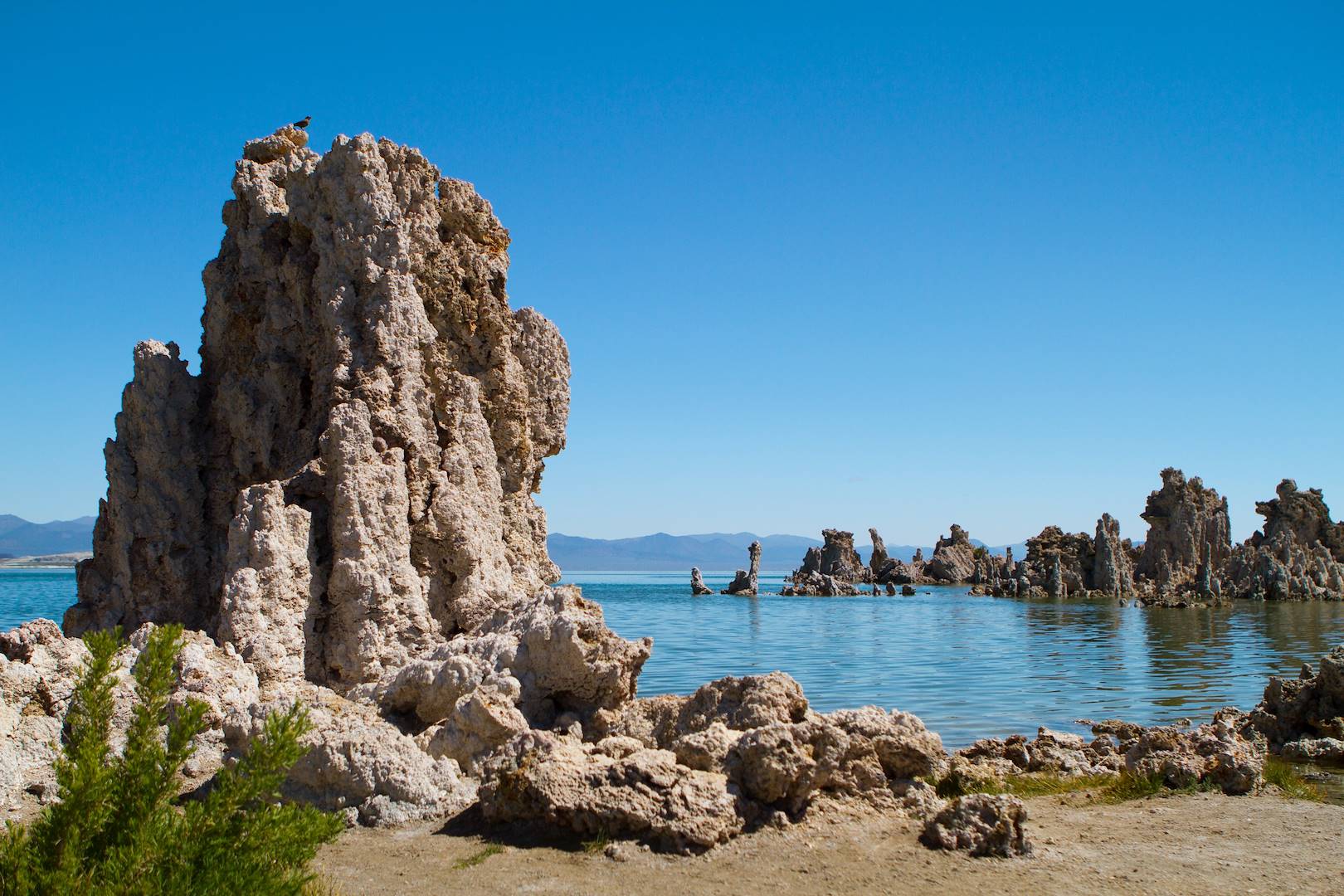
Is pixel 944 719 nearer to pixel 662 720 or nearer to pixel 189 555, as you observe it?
pixel 662 720

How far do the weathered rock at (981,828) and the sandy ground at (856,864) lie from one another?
0.11 meters

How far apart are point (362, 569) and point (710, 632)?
1302 inches

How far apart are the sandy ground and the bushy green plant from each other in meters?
1.60

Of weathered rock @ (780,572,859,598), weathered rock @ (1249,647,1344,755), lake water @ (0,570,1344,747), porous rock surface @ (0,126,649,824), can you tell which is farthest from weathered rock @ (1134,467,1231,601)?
porous rock surface @ (0,126,649,824)

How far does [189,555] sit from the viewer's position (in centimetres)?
1152

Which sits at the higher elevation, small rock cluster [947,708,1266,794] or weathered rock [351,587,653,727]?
weathered rock [351,587,653,727]

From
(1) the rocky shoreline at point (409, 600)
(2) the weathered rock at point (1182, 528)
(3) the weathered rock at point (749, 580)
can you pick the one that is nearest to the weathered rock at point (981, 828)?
(1) the rocky shoreline at point (409, 600)

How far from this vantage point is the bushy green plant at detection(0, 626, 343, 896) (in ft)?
14.3

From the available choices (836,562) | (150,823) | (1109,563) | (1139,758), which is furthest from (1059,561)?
(150,823)

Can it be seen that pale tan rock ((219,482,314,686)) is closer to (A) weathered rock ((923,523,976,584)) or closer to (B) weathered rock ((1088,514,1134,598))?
(B) weathered rock ((1088,514,1134,598))

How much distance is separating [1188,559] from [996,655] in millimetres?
56808

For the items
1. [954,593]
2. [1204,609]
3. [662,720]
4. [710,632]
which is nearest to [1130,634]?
[710,632]

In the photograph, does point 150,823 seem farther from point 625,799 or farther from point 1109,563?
point 1109,563

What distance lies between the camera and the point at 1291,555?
71375 mm
